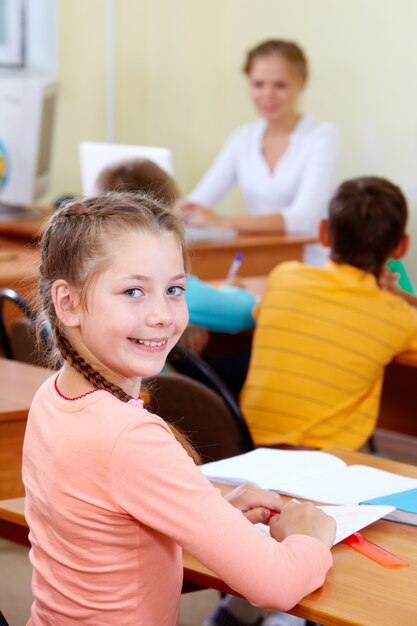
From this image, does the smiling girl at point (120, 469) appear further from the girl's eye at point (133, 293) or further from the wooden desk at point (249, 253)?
the wooden desk at point (249, 253)

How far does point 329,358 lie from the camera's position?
7.72 feet

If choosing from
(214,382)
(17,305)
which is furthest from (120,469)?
(17,305)

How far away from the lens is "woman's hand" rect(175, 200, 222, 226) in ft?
13.0

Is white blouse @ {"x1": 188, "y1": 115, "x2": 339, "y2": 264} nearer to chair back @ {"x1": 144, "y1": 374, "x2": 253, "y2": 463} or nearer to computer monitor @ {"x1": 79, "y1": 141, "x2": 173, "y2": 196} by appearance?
computer monitor @ {"x1": 79, "y1": 141, "x2": 173, "y2": 196}

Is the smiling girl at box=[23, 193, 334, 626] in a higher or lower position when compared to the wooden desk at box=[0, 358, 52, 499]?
higher

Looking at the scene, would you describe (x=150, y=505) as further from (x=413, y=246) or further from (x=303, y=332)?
(x=413, y=246)

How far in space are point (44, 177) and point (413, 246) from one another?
61.2 inches

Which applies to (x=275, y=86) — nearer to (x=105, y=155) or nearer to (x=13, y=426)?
(x=105, y=155)

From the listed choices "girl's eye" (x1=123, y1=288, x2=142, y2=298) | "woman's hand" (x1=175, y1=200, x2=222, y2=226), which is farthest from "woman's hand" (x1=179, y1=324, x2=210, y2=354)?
"girl's eye" (x1=123, y1=288, x2=142, y2=298)

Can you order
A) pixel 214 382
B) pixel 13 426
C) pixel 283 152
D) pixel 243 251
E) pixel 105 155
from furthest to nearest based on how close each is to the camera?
pixel 283 152 < pixel 243 251 < pixel 105 155 < pixel 214 382 < pixel 13 426

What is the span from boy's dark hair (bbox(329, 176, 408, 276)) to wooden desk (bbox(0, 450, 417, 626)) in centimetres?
113

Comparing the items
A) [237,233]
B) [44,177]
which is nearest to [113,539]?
[237,233]

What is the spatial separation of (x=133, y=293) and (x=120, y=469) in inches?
7.5

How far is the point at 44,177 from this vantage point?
14.2ft
